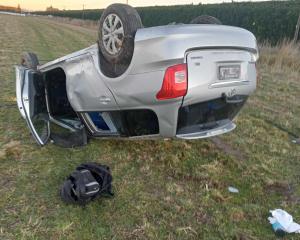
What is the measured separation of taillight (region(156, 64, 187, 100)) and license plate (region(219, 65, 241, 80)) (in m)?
0.44

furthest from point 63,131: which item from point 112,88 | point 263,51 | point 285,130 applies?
point 263,51

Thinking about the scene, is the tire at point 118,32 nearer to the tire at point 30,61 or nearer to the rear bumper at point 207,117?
the rear bumper at point 207,117

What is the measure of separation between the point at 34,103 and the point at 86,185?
170cm

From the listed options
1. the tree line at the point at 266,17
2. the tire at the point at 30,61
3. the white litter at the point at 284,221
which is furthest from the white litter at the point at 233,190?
the tree line at the point at 266,17

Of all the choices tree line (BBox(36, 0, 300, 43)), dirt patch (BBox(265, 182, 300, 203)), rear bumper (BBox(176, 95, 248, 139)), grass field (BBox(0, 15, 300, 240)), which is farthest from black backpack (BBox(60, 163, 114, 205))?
tree line (BBox(36, 0, 300, 43))

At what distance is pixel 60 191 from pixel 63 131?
4.93ft

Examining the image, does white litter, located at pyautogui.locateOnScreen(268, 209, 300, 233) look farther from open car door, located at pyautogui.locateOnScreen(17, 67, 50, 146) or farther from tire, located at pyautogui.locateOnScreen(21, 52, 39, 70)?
tire, located at pyautogui.locateOnScreen(21, 52, 39, 70)

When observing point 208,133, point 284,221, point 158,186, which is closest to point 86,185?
point 158,186

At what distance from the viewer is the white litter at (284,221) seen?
112 inches

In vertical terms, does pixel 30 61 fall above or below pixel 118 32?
below

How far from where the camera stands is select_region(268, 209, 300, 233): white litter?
284 centimetres

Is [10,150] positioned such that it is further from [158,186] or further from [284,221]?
[284,221]

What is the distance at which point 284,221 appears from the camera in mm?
2908

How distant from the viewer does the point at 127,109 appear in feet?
11.1
